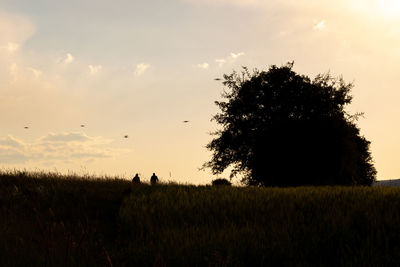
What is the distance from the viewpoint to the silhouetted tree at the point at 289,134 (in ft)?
103

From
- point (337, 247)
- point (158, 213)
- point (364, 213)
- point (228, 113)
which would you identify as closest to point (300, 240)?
point (337, 247)

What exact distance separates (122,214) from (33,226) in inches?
109

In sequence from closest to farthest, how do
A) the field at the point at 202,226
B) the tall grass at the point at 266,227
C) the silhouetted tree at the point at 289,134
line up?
the field at the point at 202,226 < the tall grass at the point at 266,227 < the silhouetted tree at the point at 289,134

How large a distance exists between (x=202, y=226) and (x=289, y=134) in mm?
20762

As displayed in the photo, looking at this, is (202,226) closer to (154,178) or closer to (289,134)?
(154,178)

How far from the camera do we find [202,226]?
12.0m

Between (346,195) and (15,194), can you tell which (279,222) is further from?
(15,194)

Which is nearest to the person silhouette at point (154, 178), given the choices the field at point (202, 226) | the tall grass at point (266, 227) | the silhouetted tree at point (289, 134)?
the field at point (202, 226)

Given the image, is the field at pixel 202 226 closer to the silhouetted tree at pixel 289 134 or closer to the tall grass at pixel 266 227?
the tall grass at pixel 266 227

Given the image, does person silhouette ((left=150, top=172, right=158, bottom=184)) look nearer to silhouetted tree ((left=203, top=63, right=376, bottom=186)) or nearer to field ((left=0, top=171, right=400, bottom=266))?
field ((left=0, top=171, right=400, bottom=266))

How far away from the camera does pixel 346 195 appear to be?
1509 centimetres

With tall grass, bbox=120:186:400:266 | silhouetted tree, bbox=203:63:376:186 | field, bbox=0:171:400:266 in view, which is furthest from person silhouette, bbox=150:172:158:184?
silhouetted tree, bbox=203:63:376:186

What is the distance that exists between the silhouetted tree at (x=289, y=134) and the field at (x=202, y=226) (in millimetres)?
14791

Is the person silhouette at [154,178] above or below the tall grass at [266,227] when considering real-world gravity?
above
